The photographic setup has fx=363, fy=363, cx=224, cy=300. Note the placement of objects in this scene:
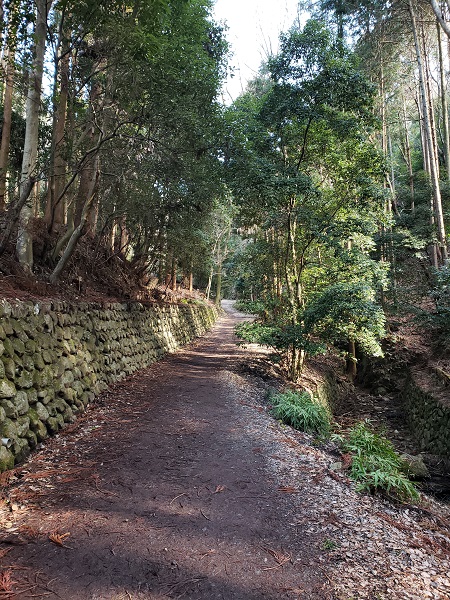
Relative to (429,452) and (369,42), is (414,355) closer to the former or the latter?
(429,452)

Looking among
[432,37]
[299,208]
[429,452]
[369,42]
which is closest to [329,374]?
[429,452]

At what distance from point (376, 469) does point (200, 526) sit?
2435 millimetres

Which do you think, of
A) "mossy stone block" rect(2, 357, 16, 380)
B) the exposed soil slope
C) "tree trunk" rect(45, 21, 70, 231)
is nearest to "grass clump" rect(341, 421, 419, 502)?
the exposed soil slope

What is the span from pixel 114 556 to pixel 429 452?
801 cm

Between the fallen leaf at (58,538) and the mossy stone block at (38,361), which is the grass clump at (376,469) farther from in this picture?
the mossy stone block at (38,361)

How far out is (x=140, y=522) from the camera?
274cm

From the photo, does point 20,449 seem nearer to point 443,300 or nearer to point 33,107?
point 33,107

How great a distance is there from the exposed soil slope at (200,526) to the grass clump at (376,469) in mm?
237

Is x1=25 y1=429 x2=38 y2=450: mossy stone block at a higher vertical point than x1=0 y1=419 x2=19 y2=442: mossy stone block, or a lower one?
lower

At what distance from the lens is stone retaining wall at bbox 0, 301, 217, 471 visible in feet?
12.4

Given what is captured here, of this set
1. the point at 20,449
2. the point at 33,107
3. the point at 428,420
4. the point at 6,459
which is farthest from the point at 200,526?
the point at 428,420

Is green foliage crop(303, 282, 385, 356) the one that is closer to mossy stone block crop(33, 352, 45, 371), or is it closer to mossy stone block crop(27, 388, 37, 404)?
mossy stone block crop(33, 352, 45, 371)

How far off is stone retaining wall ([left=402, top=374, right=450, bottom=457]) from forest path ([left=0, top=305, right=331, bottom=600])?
4.98 m

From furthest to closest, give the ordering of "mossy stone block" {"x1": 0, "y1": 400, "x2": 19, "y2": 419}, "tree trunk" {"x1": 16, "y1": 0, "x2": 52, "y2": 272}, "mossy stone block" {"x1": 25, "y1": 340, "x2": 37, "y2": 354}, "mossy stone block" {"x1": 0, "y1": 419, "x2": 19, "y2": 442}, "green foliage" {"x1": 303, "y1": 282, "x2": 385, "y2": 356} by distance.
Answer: "green foliage" {"x1": 303, "y1": 282, "x2": 385, "y2": 356} < "tree trunk" {"x1": 16, "y1": 0, "x2": 52, "y2": 272} < "mossy stone block" {"x1": 25, "y1": 340, "x2": 37, "y2": 354} < "mossy stone block" {"x1": 0, "y1": 400, "x2": 19, "y2": 419} < "mossy stone block" {"x1": 0, "y1": 419, "x2": 19, "y2": 442}
